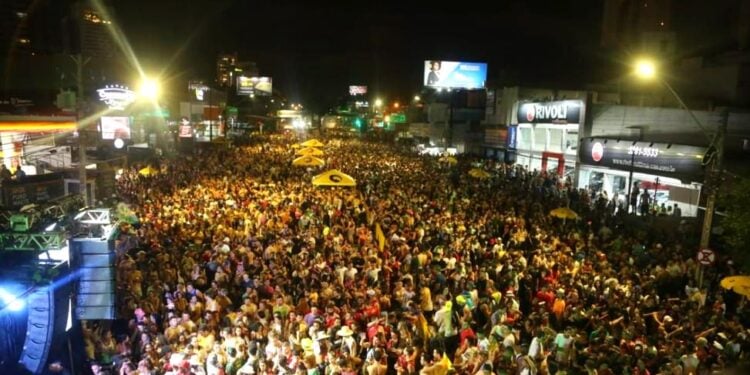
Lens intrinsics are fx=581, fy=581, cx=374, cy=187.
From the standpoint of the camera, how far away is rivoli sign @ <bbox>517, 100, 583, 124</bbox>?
26406 millimetres

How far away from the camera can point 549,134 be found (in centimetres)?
2980

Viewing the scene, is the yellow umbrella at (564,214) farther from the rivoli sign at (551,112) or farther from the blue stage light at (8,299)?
the blue stage light at (8,299)

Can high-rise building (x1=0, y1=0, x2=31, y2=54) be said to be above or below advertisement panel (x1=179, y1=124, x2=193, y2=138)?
above

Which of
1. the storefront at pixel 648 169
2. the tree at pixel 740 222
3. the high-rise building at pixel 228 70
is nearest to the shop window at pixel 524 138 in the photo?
the storefront at pixel 648 169

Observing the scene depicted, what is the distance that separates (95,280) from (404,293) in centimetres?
485

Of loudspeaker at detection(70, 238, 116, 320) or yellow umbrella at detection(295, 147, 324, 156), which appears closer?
loudspeaker at detection(70, 238, 116, 320)

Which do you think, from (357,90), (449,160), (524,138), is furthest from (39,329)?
(357,90)

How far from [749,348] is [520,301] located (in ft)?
12.8

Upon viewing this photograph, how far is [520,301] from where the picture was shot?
36.8 feet

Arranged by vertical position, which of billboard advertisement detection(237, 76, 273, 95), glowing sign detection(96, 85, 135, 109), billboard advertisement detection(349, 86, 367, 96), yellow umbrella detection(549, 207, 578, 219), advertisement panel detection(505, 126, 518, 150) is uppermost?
billboard advertisement detection(349, 86, 367, 96)

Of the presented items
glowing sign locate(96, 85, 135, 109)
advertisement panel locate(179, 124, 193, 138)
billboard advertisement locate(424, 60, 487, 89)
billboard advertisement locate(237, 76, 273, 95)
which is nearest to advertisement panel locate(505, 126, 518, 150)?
billboard advertisement locate(424, 60, 487, 89)

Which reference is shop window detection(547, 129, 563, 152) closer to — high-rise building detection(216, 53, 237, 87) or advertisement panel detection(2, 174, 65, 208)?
advertisement panel detection(2, 174, 65, 208)

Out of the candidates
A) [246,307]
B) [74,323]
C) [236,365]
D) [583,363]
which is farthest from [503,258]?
[74,323]

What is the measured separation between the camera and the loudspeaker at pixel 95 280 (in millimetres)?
8430
